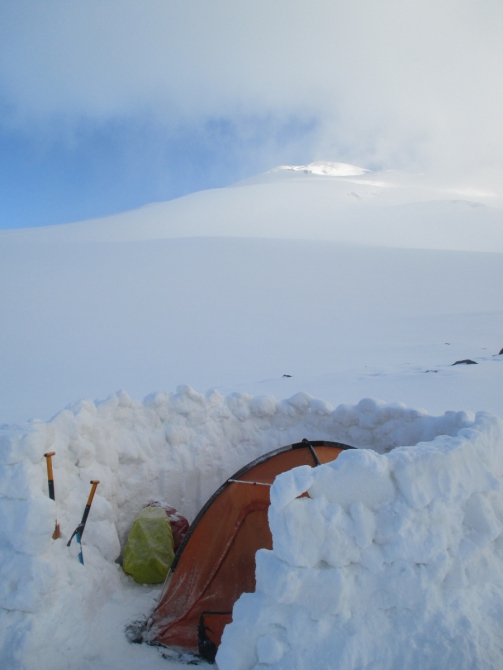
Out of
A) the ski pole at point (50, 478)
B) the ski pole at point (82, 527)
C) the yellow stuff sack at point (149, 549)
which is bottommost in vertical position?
the yellow stuff sack at point (149, 549)

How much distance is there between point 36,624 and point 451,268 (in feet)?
86.4

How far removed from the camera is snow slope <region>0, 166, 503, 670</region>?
2072 millimetres

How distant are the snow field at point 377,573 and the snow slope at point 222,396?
11 mm

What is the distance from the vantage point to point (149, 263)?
23.1 meters

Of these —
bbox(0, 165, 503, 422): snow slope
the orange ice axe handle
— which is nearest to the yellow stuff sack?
the orange ice axe handle

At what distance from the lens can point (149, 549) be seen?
3451 mm

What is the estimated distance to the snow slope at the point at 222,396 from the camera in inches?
81.6

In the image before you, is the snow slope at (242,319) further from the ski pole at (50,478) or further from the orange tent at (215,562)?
the ski pole at (50,478)

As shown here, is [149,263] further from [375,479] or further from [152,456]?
[375,479]

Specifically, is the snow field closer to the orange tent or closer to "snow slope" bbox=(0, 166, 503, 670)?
"snow slope" bbox=(0, 166, 503, 670)

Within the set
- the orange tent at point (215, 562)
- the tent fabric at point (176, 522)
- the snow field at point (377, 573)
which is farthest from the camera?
the tent fabric at point (176, 522)

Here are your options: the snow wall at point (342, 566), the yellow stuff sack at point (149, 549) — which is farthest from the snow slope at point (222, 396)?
the yellow stuff sack at point (149, 549)

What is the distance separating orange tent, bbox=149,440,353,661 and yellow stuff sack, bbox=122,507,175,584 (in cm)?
25

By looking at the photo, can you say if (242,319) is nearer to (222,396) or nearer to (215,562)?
(222,396)
